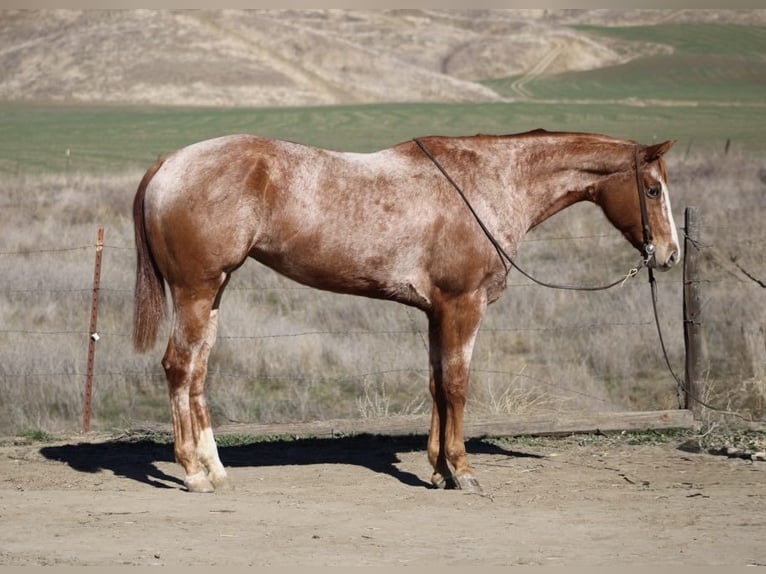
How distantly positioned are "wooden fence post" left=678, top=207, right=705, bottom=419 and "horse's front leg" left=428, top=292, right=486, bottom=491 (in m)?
Answer: 2.55

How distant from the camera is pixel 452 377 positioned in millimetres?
7719

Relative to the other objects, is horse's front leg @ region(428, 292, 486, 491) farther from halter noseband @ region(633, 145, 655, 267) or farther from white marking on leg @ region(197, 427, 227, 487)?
white marking on leg @ region(197, 427, 227, 487)

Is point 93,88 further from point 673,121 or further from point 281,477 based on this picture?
point 281,477

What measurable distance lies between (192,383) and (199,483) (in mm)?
634

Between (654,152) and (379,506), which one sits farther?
(654,152)

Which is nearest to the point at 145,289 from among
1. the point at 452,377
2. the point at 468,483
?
the point at 452,377

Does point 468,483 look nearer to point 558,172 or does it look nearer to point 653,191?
point 558,172

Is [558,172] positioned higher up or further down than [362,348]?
higher up

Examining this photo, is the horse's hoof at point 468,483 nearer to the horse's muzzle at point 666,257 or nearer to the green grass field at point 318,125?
the horse's muzzle at point 666,257

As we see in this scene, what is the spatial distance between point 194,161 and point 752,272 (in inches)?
357

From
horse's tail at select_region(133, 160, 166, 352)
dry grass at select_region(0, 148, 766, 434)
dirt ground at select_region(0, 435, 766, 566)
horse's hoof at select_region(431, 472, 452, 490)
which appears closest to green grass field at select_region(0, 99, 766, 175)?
dry grass at select_region(0, 148, 766, 434)

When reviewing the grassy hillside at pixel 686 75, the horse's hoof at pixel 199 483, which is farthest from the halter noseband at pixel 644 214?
the grassy hillside at pixel 686 75

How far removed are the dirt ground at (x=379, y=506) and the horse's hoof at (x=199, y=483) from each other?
0.12 metres

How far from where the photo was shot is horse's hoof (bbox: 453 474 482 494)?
7652mm
